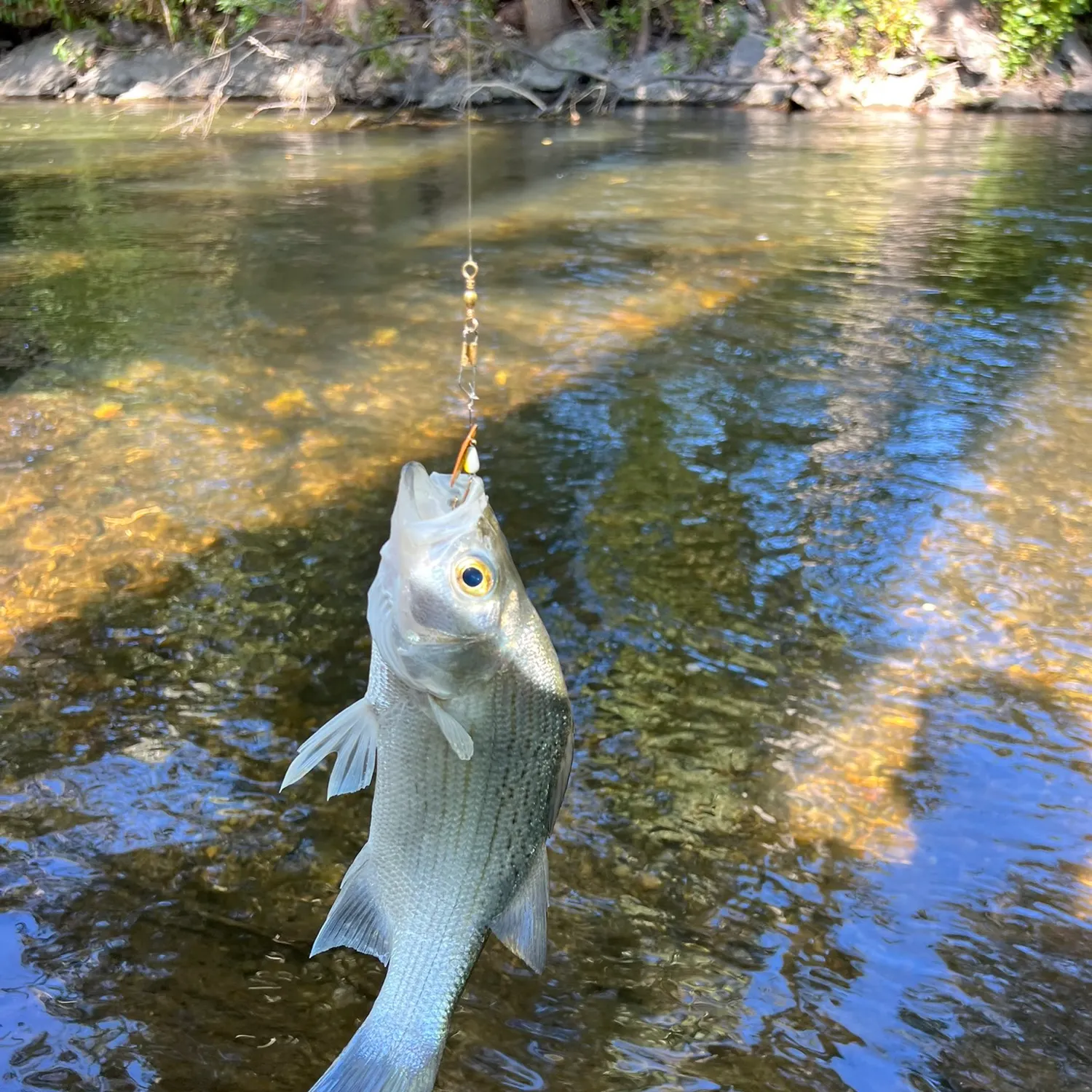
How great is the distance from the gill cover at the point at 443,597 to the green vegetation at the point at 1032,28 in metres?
22.3

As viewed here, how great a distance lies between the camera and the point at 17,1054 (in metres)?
2.58

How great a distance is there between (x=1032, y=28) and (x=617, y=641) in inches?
814

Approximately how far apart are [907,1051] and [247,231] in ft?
34.1

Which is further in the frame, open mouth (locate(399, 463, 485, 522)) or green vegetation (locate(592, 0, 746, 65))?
green vegetation (locate(592, 0, 746, 65))

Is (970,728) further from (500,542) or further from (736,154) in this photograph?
(736,154)

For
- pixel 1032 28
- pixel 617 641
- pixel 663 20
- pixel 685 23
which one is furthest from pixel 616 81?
pixel 617 641

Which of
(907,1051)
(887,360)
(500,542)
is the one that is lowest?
(907,1051)

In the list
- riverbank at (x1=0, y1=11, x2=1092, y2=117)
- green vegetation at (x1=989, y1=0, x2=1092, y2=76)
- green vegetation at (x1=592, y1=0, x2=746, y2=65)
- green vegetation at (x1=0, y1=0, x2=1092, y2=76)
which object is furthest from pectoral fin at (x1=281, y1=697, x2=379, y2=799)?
green vegetation at (x1=592, y1=0, x2=746, y2=65)

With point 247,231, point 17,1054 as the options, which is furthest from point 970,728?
point 247,231

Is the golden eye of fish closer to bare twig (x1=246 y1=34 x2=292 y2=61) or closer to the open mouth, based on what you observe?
the open mouth

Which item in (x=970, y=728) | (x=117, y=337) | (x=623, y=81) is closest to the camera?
(x=970, y=728)

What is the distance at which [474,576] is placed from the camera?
1896mm

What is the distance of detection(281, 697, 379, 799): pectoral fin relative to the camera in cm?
199

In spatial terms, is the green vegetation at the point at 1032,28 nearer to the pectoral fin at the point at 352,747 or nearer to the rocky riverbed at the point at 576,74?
the rocky riverbed at the point at 576,74
